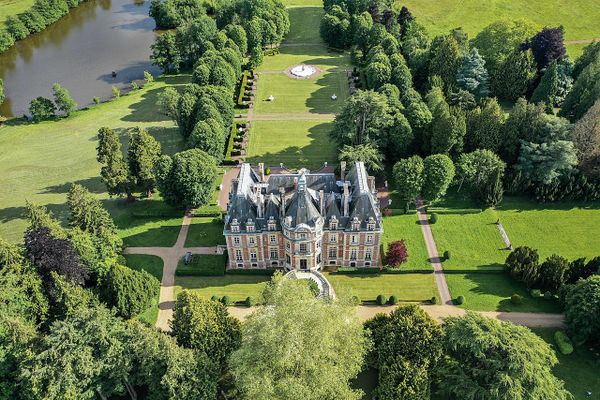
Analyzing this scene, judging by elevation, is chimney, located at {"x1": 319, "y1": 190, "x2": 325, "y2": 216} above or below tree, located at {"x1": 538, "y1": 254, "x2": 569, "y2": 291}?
above

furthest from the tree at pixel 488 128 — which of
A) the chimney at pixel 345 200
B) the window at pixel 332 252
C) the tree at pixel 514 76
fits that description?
the window at pixel 332 252

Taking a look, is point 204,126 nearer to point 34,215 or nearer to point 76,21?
point 34,215

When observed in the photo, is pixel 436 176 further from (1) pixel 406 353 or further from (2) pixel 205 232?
(2) pixel 205 232

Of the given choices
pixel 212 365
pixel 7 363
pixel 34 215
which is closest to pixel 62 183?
pixel 34 215

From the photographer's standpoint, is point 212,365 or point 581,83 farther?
point 581,83

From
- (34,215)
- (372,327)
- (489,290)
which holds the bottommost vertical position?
(489,290)

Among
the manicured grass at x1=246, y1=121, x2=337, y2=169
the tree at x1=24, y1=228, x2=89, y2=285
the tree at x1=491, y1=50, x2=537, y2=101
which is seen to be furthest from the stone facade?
the tree at x1=491, y1=50, x2=537, y2=101

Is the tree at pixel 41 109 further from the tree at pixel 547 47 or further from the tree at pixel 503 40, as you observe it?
the tree at pixel 547 47

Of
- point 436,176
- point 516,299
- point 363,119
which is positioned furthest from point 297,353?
point 363,119

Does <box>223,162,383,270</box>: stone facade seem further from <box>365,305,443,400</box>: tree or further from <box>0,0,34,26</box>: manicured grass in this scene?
<box>0,0,34,26</box>: manicured grass
